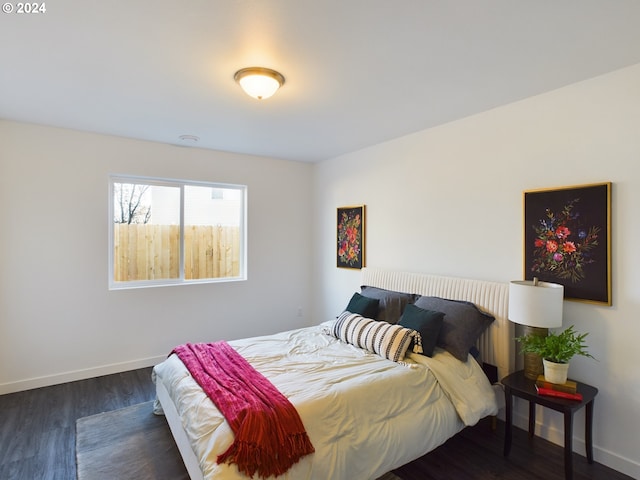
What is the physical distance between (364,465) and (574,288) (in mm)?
1849

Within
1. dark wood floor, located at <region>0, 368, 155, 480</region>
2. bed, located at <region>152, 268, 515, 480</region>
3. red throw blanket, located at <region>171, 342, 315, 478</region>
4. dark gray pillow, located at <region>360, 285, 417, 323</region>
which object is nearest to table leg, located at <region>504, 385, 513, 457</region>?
bed, located at <region>152, 268, 515, 480</region>

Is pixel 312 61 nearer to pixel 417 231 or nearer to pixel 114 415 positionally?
pixel 417 231

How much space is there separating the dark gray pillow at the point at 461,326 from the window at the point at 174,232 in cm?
279

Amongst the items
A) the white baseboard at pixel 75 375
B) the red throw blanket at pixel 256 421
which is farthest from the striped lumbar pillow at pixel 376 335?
the white baseboard at pixel 75 375

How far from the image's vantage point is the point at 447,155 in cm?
317

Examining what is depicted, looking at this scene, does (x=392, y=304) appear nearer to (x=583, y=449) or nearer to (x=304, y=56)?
(x=583, y=449)

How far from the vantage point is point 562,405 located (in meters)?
2.00

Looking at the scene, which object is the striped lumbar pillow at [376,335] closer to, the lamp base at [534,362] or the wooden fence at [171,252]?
the lamp base at [534,362]

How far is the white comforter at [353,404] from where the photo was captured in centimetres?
175

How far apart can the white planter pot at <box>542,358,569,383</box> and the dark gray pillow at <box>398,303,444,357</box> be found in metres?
0.71

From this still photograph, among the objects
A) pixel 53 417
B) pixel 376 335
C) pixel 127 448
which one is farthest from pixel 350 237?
pixel 53 417

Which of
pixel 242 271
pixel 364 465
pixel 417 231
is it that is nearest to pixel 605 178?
pixel 417 231

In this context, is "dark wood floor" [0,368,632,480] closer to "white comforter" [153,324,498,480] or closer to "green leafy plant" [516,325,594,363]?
"white comforter" [153,324,498,480]

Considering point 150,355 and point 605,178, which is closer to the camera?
point 605,178
